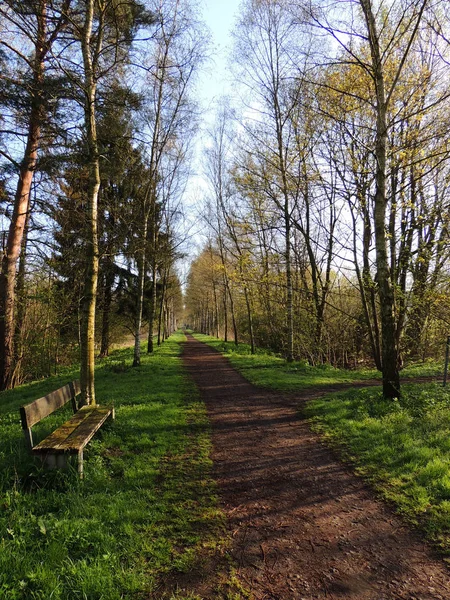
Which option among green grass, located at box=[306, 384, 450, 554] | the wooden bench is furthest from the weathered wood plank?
green grass, located at box=[306, 384, 450, 554]

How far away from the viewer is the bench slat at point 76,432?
397 centimetres

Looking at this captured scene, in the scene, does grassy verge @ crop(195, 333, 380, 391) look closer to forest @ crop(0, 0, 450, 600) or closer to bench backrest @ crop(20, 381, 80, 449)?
forest @ crop(0, 0, 450, 600)

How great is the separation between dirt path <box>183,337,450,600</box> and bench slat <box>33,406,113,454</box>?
1732 mm

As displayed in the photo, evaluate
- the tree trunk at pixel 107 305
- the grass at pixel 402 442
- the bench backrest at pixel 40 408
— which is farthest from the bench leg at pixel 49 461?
the tree trunk at pixel 107 305

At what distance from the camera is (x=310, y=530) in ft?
10.4

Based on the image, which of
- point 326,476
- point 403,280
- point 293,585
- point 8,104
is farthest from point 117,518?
point 403,280

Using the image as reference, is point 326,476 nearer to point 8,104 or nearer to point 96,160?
point 96,160

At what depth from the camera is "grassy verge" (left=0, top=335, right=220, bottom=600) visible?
2.48 m

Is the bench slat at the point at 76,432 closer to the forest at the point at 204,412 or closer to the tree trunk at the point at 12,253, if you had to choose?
the forest at the point at 204,412

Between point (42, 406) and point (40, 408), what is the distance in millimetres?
75

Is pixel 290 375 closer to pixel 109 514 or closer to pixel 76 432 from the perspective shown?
pixel 76 432

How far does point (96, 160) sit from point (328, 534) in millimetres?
6407

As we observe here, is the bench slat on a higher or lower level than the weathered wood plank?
lower

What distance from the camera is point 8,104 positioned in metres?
8.76
